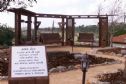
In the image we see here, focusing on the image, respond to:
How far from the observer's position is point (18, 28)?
68.1 feet

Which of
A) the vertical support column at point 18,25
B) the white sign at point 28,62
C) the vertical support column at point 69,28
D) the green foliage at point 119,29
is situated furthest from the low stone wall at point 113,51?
the green foliage at point 119,29

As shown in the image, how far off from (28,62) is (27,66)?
0.10 metres

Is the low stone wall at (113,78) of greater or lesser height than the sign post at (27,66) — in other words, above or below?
below

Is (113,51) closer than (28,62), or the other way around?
(28,62)

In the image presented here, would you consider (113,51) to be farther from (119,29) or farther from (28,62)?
(119,29)

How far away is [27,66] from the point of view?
9.27m

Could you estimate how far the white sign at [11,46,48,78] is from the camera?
9.23m

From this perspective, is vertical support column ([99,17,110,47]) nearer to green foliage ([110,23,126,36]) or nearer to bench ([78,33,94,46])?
bench ([78,33,94,46])

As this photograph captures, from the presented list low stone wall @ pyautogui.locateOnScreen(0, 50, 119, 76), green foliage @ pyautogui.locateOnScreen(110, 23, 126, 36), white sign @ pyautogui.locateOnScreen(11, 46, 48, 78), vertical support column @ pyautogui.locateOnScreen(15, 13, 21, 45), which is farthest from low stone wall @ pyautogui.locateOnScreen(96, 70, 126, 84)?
green foliage @ pyautogui.locateOnScreen(110, 23, 126, 36)

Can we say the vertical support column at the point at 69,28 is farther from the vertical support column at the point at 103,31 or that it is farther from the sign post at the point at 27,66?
the sign post at the point at 27,66

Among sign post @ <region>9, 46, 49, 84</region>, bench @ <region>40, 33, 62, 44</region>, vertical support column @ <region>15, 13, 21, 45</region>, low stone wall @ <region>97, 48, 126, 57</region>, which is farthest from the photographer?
bench @ <region>40, 33, 62, 44</region>

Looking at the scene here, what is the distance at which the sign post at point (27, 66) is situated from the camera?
9.21m

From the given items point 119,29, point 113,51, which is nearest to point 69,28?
point 113,51

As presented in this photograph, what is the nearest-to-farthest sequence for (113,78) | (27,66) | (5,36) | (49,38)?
(27,66)
(113,78)
(49,38)
(5,36)
